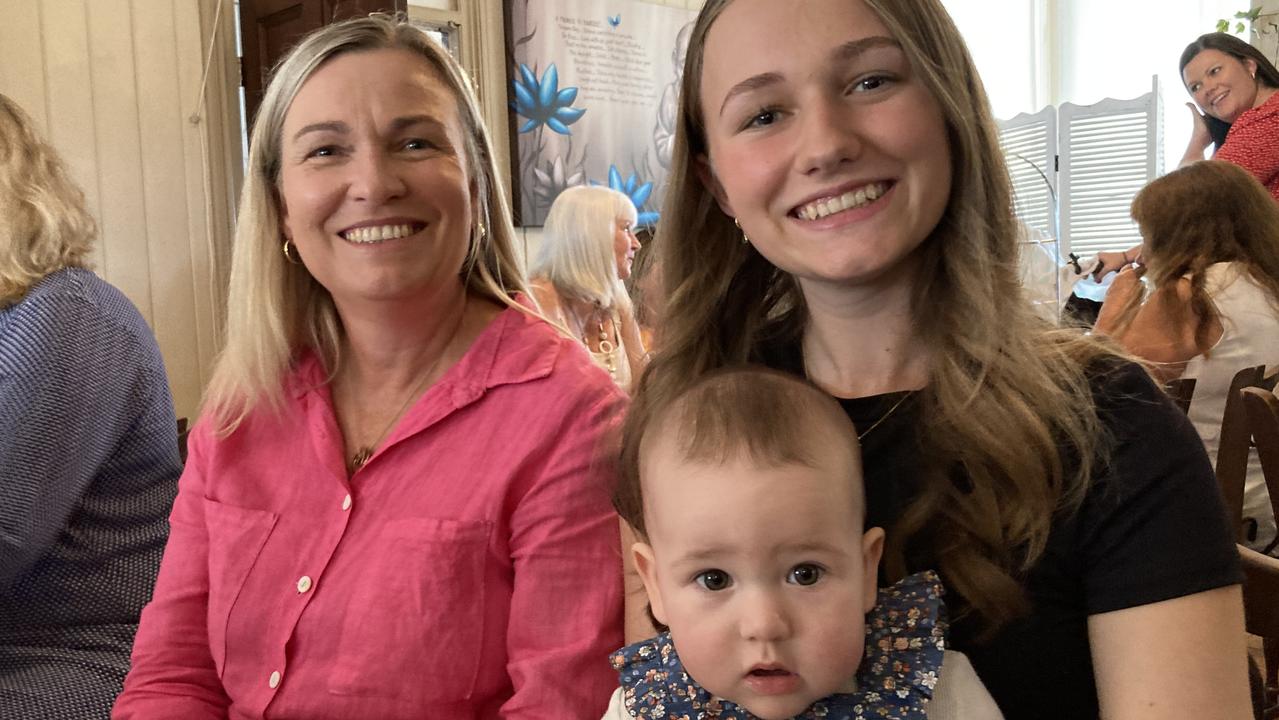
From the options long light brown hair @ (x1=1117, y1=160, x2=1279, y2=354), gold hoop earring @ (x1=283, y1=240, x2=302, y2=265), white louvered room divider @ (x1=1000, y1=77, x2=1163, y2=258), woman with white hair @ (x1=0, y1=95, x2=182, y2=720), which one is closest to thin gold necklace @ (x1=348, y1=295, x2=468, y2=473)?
gold hoop earring @ (x1=283, y1=240, x2=302, y2=265)

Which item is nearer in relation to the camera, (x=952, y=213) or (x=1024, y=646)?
(x=1024, y=646)

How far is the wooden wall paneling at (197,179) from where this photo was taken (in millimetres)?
4871

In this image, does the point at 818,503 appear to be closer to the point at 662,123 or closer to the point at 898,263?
the point at 898,263

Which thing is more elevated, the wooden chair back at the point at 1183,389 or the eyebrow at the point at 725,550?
the eyebrow at the point at 725,550

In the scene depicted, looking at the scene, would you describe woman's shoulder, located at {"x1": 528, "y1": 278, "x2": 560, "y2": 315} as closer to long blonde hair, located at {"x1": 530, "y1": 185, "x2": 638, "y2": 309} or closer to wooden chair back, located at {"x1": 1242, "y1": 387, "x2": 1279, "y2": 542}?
long blonde hair, located at {"x1": 530, "y1": 185, "x2": 638, "y2": 309}

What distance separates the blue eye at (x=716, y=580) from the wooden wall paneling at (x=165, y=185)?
4.14 meters

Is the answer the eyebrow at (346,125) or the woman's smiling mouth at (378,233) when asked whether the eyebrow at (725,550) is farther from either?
the eyebrow at (346,125)

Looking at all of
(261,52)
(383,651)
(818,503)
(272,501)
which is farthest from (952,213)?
(261,52)

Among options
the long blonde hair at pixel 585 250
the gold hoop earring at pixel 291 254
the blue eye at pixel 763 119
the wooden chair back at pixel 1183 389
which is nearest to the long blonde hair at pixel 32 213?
the gold hoop earring at pixel 291 254

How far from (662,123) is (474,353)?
5.03 m

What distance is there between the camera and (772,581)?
46.6 inches

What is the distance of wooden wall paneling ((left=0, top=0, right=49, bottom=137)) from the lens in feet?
14.6

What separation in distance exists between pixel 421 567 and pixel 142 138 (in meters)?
3.90

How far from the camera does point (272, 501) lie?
173 cm
